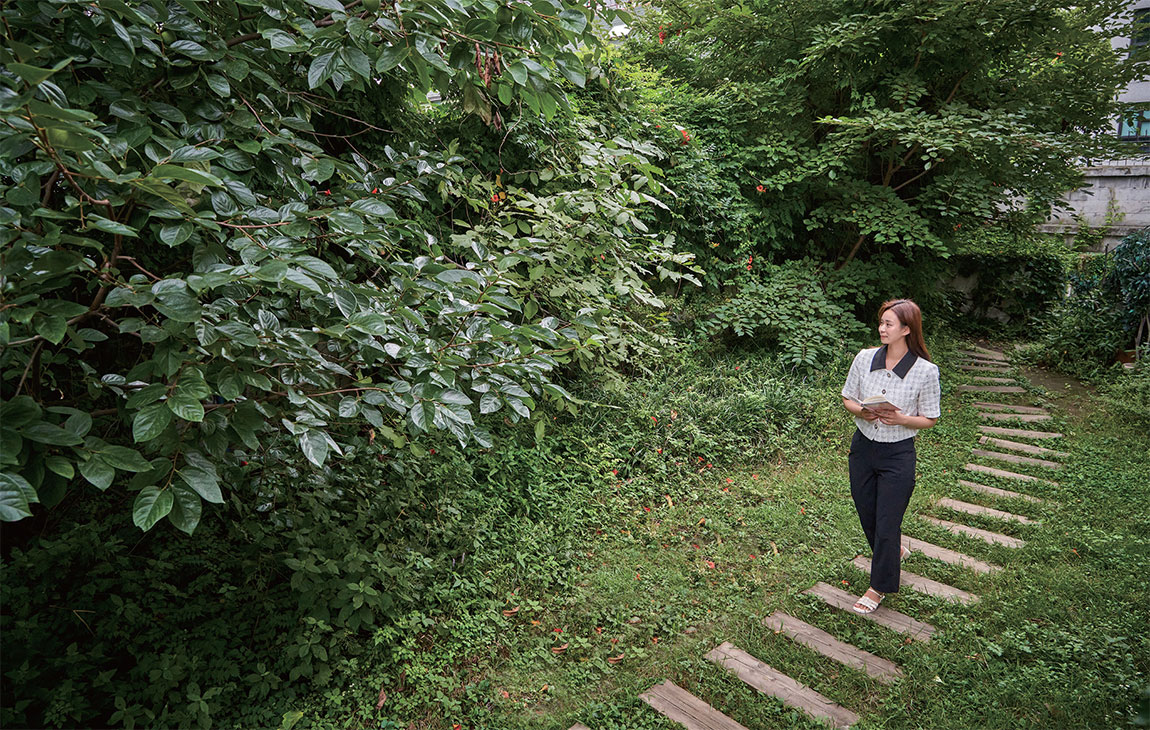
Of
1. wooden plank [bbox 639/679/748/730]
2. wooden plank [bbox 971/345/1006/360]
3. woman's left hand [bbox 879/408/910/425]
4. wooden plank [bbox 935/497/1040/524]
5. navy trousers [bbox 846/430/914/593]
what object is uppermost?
woman's left hand [bbox 879/408/910/425]

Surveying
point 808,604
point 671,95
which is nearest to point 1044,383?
point 671,95

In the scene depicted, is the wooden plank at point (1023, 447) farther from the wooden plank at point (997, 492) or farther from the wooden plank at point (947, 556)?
the wooden plank at point (947, 556)

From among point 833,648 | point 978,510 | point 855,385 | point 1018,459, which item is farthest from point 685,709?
point 1018,459

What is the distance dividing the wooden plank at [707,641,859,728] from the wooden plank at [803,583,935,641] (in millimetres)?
733

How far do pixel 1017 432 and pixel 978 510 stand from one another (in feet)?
7.41

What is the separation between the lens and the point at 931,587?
12.0 feet

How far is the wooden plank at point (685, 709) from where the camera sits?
267cm

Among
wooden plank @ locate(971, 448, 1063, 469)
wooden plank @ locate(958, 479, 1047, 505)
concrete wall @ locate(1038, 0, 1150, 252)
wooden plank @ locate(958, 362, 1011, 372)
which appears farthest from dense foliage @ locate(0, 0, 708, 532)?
concrete wall @ locate(1038, 0, 1150, 252)

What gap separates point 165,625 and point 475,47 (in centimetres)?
276

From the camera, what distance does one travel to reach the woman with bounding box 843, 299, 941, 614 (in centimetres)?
332

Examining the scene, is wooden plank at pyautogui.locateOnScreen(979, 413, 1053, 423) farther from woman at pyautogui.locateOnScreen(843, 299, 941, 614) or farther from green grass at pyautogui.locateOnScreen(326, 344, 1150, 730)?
woman at pyautogui.locateOnScreen(843, 299, 941, 614)

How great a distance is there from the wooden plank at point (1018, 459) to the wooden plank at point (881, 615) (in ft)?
10.0

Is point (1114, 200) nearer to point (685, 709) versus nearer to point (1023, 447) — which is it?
point (1023, 447)

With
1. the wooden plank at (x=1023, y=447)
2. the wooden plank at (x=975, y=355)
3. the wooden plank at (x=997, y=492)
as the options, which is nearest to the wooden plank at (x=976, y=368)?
the wooden plank at (x=975, y=355)
